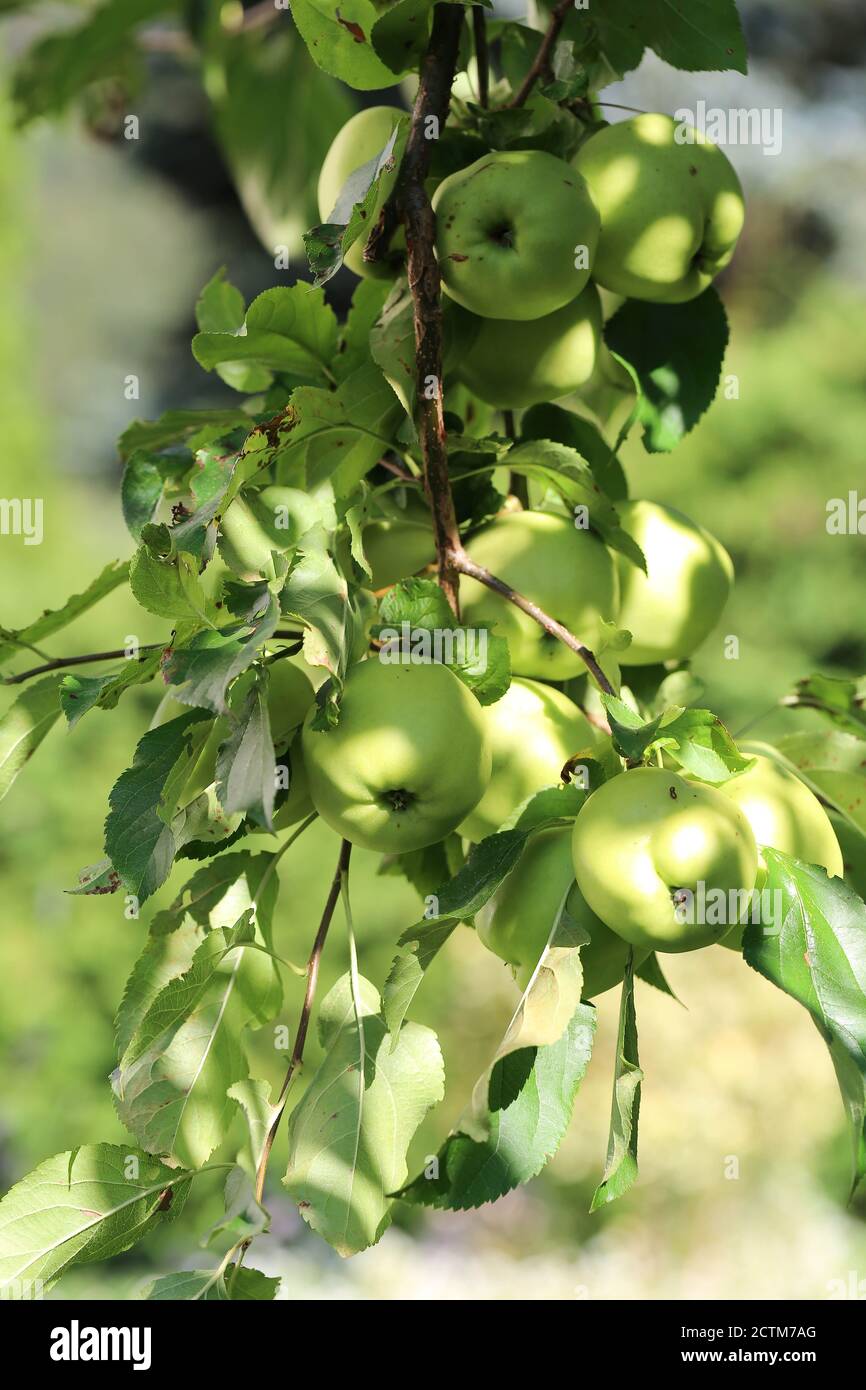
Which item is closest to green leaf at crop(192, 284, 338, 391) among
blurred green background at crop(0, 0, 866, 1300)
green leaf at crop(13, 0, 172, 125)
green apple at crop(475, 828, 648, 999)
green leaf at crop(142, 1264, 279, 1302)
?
green apple at crop(475, 828, 648, 999)

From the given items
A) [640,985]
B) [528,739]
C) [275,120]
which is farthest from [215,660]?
[640,985]

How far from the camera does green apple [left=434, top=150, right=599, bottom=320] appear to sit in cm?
46

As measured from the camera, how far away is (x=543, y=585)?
0.49 m

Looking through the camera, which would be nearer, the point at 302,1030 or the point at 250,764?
the point at 250,764

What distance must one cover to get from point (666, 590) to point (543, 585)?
99 mm

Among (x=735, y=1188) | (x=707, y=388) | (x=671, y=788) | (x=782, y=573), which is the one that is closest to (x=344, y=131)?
(x=707, y=388)

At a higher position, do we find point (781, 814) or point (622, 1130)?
point (781, 814)

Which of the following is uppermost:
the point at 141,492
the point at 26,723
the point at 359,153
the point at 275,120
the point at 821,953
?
the point at 275,120

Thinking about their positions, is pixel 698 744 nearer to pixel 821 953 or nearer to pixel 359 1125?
pixel 821 953

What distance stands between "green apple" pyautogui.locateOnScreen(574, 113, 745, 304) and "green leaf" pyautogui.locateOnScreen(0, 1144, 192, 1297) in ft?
1.39

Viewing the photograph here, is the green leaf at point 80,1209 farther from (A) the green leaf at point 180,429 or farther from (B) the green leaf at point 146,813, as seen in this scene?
(A) the green leaf at point 180,429

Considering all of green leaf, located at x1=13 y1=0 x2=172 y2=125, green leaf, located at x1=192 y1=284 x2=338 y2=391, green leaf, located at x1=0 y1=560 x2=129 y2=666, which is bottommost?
green leaf, located at x1=0 y1=560 x2=129 y2=666

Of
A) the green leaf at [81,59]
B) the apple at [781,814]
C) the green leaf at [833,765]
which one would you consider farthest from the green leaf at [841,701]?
the green leaf at [81,59]

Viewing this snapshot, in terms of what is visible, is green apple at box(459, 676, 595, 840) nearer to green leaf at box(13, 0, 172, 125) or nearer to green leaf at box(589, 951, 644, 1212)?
green leaf at box(589, 951, 644, 1212)
